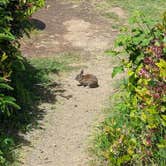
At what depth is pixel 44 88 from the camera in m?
8.48

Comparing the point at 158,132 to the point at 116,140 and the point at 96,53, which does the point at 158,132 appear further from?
the point at 96,53

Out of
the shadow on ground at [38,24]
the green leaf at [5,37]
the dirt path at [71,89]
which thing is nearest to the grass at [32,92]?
the dirt path at [71,89]

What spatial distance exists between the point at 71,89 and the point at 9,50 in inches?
71.9

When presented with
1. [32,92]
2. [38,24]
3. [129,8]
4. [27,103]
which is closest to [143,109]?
[27,103]

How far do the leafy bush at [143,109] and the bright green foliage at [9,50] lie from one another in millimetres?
1216

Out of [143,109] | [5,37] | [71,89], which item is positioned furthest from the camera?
[71,89]

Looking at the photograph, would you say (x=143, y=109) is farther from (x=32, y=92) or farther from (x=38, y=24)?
(x=38, y=24)

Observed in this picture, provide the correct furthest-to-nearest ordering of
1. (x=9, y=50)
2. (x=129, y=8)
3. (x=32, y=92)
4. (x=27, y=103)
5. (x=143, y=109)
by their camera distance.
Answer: (x=129, y=8) → (x=32, y=92) → (x=27, y=103) → (x=9, y=50) → (x=143, y=109)

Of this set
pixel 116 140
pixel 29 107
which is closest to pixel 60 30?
pixel 29 107

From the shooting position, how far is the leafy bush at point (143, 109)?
5305mm

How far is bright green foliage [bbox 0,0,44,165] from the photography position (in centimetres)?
655

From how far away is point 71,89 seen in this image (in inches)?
338

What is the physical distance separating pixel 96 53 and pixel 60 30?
5.14ft

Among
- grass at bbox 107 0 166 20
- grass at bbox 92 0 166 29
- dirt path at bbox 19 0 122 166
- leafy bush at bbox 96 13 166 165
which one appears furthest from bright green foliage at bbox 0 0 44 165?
grass at bbox 107 0 166 20
